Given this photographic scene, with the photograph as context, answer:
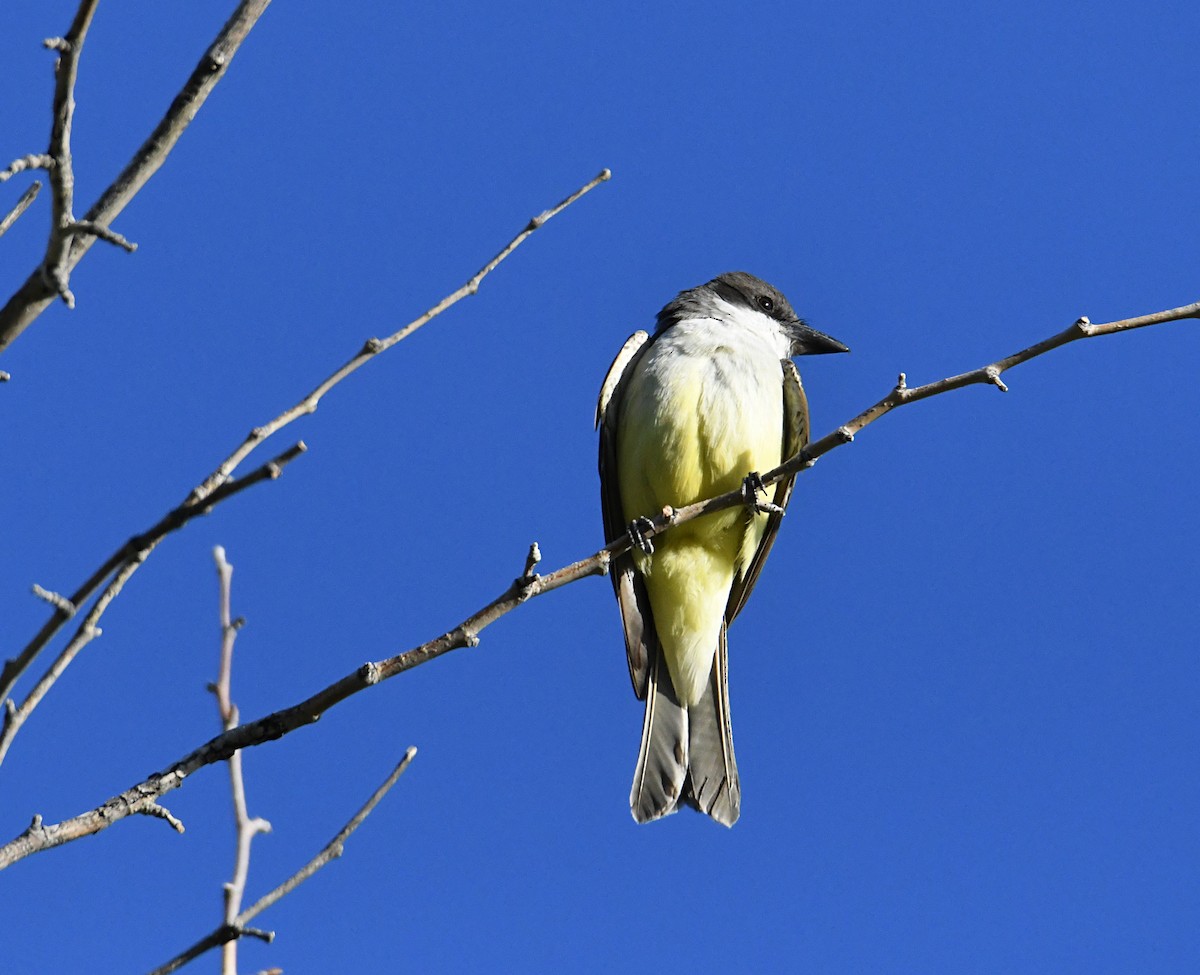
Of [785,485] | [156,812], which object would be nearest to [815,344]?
[785,485]

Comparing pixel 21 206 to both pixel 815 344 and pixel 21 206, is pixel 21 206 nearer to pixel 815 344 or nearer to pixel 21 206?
pixel 21 206

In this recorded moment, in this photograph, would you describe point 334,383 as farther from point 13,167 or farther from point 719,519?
point 719,519

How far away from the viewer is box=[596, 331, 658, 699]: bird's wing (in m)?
6.95

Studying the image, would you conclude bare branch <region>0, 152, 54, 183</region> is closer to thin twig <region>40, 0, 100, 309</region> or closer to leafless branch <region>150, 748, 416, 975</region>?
thin twig <region>40, 0, 100, 309</region>

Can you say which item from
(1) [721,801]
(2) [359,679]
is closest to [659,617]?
(1) [721,801]

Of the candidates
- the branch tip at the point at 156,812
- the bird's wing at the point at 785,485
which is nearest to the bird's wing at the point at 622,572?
the bird's wing at the point at 785,485

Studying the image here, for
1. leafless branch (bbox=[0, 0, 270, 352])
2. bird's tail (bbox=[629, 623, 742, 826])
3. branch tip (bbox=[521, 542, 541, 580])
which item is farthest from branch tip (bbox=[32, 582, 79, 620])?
bird's tail (bbox=[629, 623, 742, 826])

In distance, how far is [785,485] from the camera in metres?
7.04

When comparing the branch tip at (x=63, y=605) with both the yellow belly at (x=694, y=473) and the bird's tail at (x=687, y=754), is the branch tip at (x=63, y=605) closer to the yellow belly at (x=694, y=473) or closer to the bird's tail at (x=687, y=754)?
the bird's tail at (x=687, y=754)

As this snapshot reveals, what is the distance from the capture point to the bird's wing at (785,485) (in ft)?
23.2

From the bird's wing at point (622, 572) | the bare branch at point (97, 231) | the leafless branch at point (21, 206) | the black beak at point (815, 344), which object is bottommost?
the bare branch at point (97, 231)

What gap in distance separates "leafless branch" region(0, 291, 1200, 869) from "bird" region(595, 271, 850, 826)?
2.76 metres

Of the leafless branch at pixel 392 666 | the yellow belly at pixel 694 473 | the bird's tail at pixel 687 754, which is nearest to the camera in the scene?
the leafless branch at pixel 392 666

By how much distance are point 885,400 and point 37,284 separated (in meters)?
2.24
